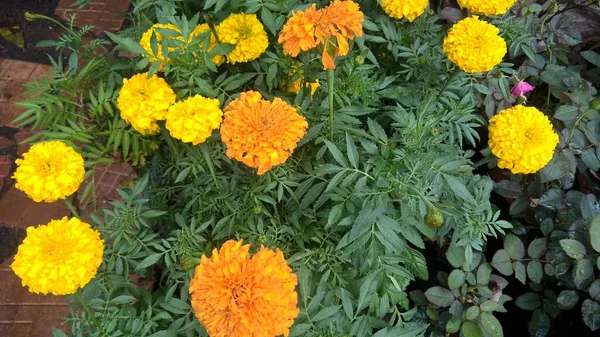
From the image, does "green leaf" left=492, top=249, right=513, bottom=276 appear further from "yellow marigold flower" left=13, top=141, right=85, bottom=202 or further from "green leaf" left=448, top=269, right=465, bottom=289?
"yellow marigold flower" left=13, top=141, right=85, bottom=202

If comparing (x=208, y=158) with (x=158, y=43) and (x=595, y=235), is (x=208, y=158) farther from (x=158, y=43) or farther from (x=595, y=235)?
(x=595, y=235)

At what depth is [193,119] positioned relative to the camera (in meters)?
1.24

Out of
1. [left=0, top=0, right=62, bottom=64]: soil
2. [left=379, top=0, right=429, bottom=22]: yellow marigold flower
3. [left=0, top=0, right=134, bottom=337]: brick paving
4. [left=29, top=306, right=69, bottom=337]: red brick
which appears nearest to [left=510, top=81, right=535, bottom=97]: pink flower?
[left=379, top=0, right=429, bottom=22]: yellow marigold flower

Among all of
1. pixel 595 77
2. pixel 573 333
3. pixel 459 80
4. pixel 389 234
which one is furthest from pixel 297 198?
pixel 595 77

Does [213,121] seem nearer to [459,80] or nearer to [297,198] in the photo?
[297,198]

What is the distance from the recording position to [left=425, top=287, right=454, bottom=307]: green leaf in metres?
1.69

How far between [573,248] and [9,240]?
8.00 feet

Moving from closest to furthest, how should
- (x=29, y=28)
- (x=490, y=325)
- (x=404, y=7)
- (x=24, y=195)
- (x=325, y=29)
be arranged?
(x=325, y=29) < (x=404, y=7) < (x=490, y=325) < (x=24, y=195) < (x=29, y=28)

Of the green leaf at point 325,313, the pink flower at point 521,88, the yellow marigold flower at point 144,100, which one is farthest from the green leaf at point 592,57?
the yellow marigold flower at point 144,100

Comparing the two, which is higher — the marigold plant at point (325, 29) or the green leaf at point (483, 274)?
the marigold plant at point (325, 29)

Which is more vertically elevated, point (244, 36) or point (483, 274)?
point (244, 36)

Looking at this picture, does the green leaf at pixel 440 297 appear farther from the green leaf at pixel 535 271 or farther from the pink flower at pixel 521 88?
the pink flower at pixel 521 88

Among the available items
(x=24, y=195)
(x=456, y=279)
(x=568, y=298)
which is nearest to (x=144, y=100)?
(x=456, y=279)

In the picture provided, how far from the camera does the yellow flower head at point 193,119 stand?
4.06ft
